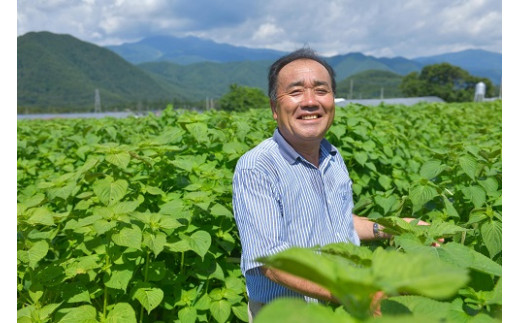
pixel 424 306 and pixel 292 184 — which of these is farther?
pixel 292 184

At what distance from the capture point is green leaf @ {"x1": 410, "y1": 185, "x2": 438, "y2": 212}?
216 centimetres

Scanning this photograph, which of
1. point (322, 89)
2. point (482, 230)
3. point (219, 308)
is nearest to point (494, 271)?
point (482, 230)

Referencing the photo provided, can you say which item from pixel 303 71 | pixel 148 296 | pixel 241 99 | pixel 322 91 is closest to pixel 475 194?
pixel 322 91

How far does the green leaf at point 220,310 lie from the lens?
195 centimetres

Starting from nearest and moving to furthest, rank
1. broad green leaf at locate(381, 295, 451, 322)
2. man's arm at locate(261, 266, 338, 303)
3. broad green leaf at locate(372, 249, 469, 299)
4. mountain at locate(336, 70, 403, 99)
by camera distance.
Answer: broad green leaf at locate(372, 249, 469, 299) < broad green leaf at locate(381, 295, 451, 322) < man's arm at locate(261, 266, 338, 303) < mountain at locate(336, 70, 403, 99)

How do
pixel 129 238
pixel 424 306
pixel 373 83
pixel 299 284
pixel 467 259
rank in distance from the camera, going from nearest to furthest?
pixel 424 306 → pixel 467 259 → pixel 299 284 → pixel 129 238 → pixel 373 83

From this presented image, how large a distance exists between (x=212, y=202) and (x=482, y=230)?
1.08 m

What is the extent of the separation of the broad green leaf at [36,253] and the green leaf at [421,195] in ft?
5.09

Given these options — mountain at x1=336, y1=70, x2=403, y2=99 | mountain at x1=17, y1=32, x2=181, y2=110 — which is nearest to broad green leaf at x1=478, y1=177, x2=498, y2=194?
mountain at x1=17, y1=32, x2=181, y2=110

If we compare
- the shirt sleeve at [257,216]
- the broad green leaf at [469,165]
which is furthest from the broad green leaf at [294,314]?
the broad green leaf at [469,165]

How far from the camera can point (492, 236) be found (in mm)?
1565

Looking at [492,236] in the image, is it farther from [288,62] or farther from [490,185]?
[288,62]

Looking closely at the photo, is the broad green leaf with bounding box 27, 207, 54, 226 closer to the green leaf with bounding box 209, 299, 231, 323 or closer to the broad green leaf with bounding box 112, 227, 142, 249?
the broad green leaf with bounding box 112, 227, 142, 249

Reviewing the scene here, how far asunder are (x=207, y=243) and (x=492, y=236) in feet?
3.32
